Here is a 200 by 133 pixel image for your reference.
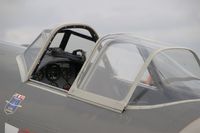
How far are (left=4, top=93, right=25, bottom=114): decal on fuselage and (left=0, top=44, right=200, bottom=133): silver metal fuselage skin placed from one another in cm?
7

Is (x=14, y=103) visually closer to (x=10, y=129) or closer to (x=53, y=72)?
(x=10, y=129)

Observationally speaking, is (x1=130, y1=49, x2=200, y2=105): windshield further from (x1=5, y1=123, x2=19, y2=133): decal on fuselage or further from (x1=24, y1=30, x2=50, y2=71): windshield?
(x1=24, y1=30, x2=50, y2=71): windshield

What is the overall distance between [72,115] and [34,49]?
2472mm

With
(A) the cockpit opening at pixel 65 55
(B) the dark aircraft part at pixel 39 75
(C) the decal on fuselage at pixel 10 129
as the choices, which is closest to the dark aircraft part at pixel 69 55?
(A) the cockpit opening at pixel 65 55

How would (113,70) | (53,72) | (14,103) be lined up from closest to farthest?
(113,70), (14,103), (53,72)

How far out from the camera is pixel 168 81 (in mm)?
6199

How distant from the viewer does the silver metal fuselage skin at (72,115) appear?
541 cm

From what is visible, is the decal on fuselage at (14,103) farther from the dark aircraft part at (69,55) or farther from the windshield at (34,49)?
the dark aircraft part at (69,55)

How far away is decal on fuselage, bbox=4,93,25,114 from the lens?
7.32 metres

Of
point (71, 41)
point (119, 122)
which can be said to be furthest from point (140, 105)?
point (71, 41)

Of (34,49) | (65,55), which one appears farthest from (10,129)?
(65,55)

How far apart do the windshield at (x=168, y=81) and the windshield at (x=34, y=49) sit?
8.06 ft

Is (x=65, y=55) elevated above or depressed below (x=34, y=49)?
below

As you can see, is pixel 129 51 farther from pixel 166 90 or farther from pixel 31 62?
pixel 31 62
